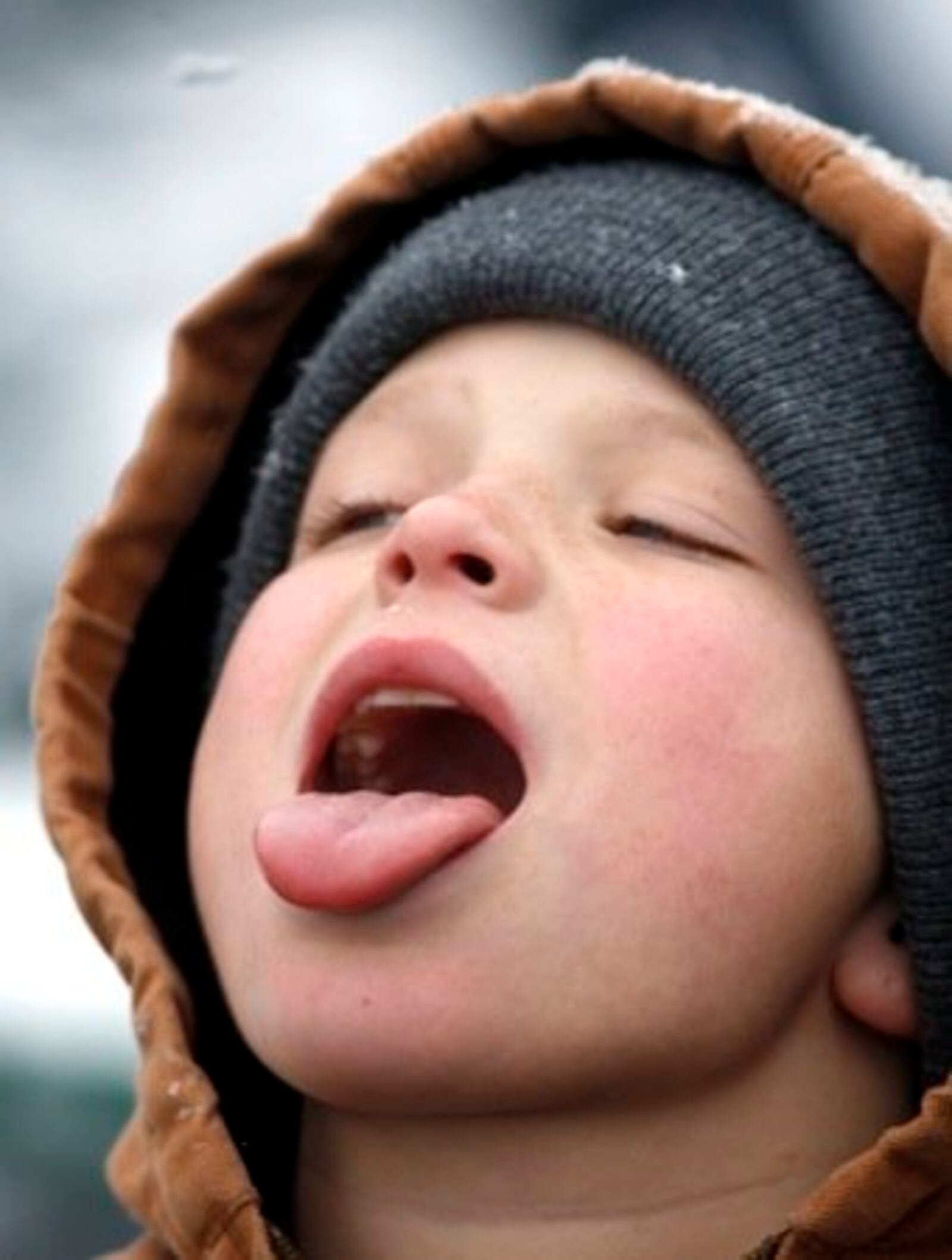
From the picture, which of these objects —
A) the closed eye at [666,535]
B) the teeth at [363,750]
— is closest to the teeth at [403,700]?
the teeth at [363,750]

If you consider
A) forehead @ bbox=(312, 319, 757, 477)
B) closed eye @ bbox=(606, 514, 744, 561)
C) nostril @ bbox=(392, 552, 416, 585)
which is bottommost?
closed eye @ bbox=(606, 514, 744, 561)

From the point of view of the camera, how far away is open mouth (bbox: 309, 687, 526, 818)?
0.96 m

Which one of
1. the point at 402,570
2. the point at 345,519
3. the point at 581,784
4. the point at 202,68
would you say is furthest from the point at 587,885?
the point at 202,68

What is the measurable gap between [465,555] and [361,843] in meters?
0.11

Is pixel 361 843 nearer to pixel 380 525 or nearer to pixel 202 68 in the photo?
pixel 380 525

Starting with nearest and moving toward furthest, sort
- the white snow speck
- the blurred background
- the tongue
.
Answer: the tongue
the blurred background
the white snow speck

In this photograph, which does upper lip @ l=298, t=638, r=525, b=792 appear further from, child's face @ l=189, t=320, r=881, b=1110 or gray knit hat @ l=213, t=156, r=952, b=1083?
gray knit hat @ l=213, t=156, r=952, b=1083

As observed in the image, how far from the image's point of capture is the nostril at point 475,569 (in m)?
0.92

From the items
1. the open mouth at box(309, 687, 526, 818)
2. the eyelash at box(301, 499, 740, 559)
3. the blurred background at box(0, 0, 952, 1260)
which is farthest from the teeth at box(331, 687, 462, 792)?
the blurred background at box(0, 0, 952, 1260)

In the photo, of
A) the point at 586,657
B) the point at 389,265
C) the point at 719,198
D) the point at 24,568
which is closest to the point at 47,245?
the point at 24,568

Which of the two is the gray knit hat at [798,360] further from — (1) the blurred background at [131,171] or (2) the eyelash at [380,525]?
(1) the blurred background at [131,171]

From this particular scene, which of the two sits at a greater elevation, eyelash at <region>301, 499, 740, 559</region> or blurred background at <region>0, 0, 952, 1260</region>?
eyelash at <region>301, 499, 740, 559</region>

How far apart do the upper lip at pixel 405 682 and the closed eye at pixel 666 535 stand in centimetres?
11

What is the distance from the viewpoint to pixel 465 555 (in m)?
0.92
